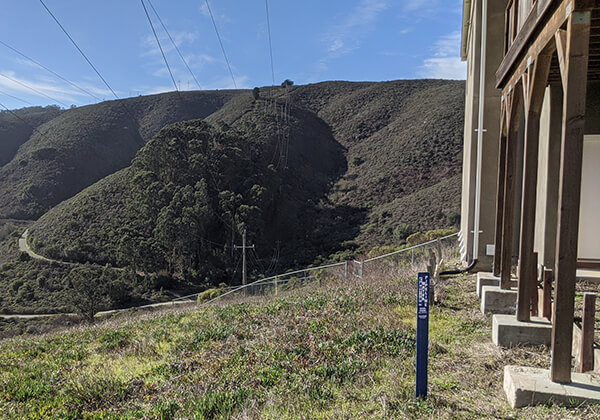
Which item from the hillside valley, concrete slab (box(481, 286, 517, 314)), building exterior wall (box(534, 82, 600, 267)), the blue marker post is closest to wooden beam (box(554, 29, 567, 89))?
the blue marker post

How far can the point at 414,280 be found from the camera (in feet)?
30.5

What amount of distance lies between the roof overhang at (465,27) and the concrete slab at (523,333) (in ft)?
32.5

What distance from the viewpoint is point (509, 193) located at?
6.28m

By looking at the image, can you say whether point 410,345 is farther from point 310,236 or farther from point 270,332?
point 310,236

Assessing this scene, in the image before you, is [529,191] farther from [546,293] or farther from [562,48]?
[562,48]

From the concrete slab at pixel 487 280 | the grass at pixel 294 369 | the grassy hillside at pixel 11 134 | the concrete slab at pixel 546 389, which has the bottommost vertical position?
the grass at pixel 294 369

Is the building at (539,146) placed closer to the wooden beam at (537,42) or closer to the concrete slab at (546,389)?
the wooden beam at (537,42)

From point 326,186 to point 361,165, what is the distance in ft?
17.3

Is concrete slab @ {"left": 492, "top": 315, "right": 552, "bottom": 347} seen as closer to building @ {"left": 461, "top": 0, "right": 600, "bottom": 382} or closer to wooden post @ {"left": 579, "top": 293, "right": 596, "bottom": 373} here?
building @ {"left": 461, "top": 0, "right": 600, "bottom": 382}

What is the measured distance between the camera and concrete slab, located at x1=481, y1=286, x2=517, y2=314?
618 cm

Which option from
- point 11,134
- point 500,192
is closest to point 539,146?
point 500,192

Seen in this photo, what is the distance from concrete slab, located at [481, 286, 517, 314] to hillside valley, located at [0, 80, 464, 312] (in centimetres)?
2462

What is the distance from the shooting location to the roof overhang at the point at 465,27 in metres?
12.4

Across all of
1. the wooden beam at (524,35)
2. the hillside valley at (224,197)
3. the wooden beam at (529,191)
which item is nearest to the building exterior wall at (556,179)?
the wooden beam at (524,35)
